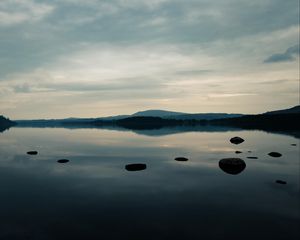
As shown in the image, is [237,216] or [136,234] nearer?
[136,234]

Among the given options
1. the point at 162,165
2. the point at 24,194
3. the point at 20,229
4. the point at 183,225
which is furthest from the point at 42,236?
the point at 162,165

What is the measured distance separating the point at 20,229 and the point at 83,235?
4.71m

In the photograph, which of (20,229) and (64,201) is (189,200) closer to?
(64,201)

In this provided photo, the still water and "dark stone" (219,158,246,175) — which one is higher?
"dark stone" (219,158,246,175)

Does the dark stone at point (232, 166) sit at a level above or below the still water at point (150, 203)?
above

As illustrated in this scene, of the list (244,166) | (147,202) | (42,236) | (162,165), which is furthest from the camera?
(162,165)

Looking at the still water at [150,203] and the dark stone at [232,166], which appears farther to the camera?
the dark stone at [232,166]

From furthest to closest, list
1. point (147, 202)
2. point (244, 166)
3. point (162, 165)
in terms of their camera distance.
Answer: point (162, 165), point (244, 166), point (147, 202)

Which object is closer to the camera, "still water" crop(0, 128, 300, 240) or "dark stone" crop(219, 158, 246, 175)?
"still water" crop(0, 128, 300, 240)

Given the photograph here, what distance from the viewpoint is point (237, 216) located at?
791 inches

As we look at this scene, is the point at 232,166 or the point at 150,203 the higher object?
the point at 232,166

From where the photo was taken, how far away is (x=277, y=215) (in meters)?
20.1

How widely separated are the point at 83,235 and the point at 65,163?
31.1m

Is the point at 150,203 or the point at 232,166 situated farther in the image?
the point at 232,166
